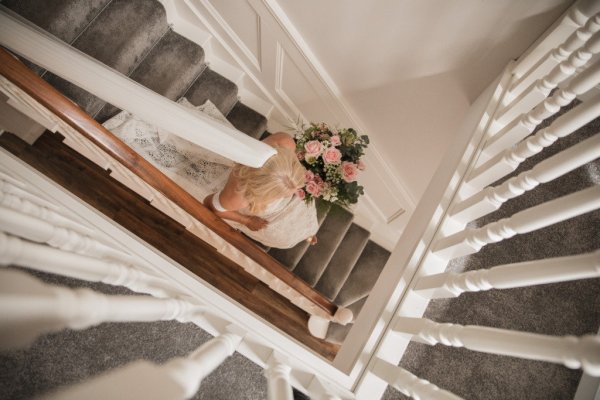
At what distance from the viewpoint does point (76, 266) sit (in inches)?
29.7

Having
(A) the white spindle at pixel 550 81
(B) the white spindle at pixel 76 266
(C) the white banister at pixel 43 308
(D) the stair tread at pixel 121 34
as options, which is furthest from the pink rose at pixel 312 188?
(C) the white banister at pixel 43 308

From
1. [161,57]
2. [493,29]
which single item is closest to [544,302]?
[493,29]

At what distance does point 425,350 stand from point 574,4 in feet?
6.04

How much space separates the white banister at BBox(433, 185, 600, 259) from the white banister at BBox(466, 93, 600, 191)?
1.08 ft

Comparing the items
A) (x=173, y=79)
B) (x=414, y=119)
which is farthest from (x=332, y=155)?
(x=173, y=79)

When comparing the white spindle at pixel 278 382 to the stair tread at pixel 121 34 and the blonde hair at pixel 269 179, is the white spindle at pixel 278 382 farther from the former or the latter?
the stair tread at pixel 121 34

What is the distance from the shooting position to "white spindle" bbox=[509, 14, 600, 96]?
1282 millimetres

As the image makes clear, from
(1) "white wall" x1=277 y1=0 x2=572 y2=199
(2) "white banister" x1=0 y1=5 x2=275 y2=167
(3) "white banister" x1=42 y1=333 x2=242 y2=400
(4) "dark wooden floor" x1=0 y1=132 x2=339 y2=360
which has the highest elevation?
(1) "white wall" x1=277 y1=0 x2=572 y2=199

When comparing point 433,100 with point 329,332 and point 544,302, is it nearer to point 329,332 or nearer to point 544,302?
point 544,302

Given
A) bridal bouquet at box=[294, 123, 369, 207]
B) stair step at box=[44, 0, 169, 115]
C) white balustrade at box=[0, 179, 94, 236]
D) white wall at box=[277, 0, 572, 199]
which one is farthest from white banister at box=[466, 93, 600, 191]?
stair step at box=[44, 0, 169, 115]

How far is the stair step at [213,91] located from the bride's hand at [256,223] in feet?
Result: 4.97

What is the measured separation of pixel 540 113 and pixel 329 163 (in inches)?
61.0

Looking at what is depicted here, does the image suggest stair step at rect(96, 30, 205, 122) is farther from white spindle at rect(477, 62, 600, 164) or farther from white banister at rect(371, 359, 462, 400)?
white banister at rect(371, 359, 462, 400)

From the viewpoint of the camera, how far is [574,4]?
62.4 inches
